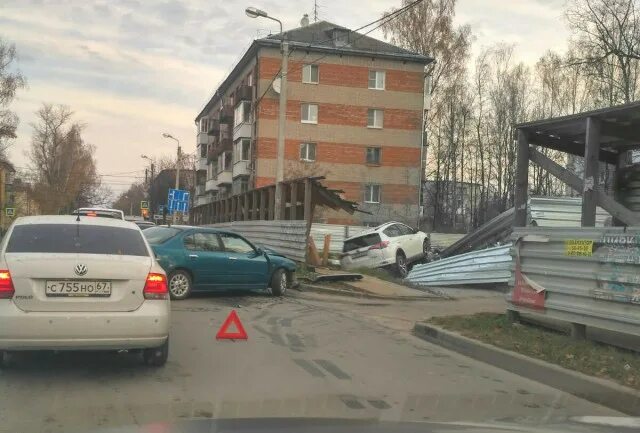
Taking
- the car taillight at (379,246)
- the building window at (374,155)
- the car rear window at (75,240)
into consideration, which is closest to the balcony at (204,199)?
the building window at (374,155)

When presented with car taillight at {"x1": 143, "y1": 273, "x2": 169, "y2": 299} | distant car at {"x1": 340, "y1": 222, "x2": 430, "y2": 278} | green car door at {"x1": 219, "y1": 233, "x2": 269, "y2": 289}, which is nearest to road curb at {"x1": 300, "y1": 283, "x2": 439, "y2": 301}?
green car door at {"x1": 219, "y1": 233, "x2": 269, "y2": 289}

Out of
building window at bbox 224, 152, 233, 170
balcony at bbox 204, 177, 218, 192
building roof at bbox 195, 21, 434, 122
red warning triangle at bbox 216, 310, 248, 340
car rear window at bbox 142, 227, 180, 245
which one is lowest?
red warning triangle at bbox 216, 310, 248, 340

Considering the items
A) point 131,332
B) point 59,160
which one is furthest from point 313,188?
point 59,160

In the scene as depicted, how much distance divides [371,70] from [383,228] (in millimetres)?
26097

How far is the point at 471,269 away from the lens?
17.9 meters

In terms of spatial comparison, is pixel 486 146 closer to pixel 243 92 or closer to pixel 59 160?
pixel 243 92

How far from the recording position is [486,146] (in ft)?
190

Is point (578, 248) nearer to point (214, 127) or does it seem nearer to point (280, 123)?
point (280, 123)

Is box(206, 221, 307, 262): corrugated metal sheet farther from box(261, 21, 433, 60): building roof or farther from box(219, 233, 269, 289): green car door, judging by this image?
box(261, 21, 433, 60): building roof

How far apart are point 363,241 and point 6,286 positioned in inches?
658

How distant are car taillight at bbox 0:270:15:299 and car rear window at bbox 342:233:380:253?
1653 cm

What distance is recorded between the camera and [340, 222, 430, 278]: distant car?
71.0ft

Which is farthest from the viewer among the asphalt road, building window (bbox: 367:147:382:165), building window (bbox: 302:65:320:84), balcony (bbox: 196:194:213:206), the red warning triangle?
balcony (bbox: 196:194:213:206)

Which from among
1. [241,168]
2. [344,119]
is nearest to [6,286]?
[344,119]
